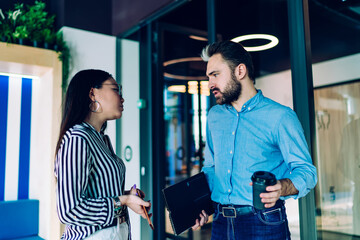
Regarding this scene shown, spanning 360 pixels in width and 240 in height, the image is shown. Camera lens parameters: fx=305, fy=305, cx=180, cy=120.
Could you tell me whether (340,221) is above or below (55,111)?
below

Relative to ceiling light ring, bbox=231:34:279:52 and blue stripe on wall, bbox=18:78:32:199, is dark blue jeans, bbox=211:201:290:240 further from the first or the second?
blue stripe on wall, bbox=18:78:32:199

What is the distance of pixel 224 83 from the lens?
166cm

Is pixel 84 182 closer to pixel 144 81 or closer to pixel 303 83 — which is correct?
pixel 303 83

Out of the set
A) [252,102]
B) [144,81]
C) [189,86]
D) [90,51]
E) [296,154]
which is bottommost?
[296,154]

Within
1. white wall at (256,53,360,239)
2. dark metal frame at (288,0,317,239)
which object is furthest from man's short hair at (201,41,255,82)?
white wall at (256,53,360,239)

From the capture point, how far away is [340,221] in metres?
2.56

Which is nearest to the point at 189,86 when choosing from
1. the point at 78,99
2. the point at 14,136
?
the point at 14,136

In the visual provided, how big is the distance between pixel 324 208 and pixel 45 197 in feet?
9.22

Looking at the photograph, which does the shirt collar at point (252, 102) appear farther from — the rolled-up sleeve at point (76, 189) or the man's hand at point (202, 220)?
the rolled-up sleeve at point (76, 189)

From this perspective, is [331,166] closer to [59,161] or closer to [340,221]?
[340,221]

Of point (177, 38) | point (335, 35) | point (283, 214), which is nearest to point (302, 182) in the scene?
point (283, 214)

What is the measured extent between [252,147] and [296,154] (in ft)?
0.78

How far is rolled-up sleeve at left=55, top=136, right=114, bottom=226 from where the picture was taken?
4.10 feet

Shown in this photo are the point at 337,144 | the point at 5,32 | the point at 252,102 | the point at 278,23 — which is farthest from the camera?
the point at 5,32
